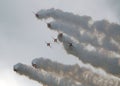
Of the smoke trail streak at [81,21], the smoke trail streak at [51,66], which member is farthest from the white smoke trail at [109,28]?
the smoke trail streak at [51,66]

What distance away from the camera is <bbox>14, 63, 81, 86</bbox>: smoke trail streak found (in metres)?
177

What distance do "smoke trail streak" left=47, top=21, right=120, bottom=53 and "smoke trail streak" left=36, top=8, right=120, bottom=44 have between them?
1406mm

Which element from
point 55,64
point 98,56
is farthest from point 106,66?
point 55,64

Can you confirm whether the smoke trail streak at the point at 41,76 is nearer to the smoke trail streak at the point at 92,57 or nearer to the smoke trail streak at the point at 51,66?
the smoke trail streak at the point at 51,66

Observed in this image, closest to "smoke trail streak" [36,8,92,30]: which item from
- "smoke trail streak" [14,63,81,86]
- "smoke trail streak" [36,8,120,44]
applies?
"smoke trail streak" [36,8,120,44]

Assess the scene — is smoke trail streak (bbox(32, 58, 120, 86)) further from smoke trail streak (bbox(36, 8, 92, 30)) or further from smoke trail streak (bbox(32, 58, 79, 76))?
smoke trail streak (bbox(36, 8, 92, 30))

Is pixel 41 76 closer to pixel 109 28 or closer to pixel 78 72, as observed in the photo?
pixel 78 72

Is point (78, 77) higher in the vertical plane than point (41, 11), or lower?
lower

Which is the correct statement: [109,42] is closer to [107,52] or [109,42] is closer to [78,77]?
[107,52]

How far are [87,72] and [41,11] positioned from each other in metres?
21.4

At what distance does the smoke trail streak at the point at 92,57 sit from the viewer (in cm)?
17150

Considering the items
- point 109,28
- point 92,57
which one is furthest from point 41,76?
point 109,28

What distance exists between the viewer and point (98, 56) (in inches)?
6806

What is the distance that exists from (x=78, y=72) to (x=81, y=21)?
14.3 meters
